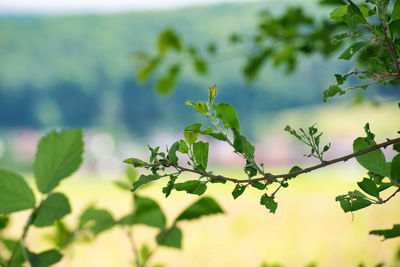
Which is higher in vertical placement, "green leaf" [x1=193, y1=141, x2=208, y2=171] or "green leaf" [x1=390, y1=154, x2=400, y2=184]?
"green leaf" [x1=193, y1=141, x2=208, y2=171]

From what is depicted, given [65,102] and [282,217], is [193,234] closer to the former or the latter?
[282,217]

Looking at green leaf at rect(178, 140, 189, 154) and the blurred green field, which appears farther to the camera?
the blurred green field

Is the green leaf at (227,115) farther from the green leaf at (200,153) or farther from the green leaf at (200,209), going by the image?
the green leaf at (200,209)

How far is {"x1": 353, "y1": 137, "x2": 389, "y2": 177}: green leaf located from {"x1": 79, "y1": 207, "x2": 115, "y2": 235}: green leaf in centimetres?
22

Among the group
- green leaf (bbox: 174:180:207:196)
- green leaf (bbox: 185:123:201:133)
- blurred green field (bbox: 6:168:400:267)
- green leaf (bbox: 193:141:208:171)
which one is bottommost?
blurred green field (bbox: 6:168:400:267)

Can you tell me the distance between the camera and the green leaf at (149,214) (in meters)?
0.33

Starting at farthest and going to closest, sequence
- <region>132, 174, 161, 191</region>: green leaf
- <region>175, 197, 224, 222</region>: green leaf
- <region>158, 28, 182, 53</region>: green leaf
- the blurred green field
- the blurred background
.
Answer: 1. the blurred background
2. the blurred green field
3. <region>158, 28, 182, 53</region>: green leaf
4. <region>175, 197, 224, 222</region>: green leaf
5. <region>132, 174, 161, 191</region>: green leaf

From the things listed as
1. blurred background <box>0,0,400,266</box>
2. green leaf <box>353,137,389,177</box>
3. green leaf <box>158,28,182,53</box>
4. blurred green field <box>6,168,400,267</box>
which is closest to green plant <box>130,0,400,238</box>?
green leaf <box>353,137,389,177</box>

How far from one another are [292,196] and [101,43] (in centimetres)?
967

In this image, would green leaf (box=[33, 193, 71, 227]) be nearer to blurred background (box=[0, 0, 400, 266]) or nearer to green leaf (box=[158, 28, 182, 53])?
green leaf (box=[158, 28, 182, 53])

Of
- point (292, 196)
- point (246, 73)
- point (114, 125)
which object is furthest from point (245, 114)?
point (246, 73)

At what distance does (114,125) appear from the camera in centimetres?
1085

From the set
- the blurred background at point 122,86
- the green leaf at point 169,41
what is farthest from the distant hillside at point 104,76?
the green leaf at point 169,41

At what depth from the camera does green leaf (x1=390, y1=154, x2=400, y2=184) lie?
0.19 m
